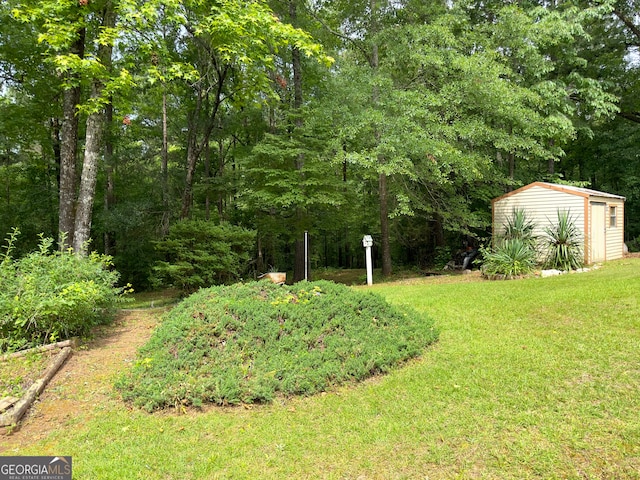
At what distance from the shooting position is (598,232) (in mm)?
10562

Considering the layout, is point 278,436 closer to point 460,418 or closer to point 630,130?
point 460,418

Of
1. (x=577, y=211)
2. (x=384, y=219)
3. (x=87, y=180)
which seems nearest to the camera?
(x=87, y=180)

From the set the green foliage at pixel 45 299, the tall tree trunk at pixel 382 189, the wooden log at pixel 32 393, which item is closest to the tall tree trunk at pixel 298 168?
the tall tree trunk at pixel 382 189

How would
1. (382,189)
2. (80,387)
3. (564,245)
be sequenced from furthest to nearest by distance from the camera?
(382,189) < (564,245) < (80,387)

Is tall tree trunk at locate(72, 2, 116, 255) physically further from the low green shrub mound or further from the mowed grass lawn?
the mowed grass lawn

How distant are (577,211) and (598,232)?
3.94ft

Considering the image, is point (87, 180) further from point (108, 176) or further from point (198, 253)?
point (108, 176)

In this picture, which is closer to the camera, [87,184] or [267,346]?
[267,346]

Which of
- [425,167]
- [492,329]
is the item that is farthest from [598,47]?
[492,329]

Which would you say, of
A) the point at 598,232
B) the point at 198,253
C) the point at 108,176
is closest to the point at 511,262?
the point at 598,232

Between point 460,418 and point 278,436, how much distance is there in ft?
4.35

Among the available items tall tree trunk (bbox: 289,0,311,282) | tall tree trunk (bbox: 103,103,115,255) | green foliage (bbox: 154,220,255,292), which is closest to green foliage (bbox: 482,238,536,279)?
tall tree trunk (bbox: 289,0,311,282)

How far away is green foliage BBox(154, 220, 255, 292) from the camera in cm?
761

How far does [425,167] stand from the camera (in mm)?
10250
